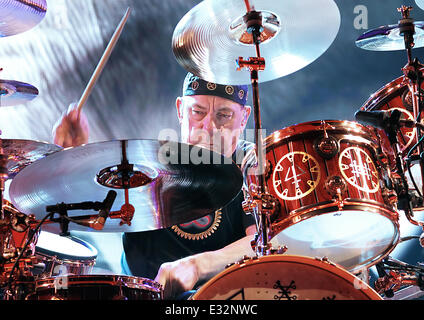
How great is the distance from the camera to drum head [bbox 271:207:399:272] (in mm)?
1961

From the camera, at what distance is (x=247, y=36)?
2.17 m

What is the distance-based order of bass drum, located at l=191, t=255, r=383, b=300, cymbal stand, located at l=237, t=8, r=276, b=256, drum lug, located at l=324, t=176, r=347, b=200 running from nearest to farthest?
bass drum, located at l=191, t=255, r=383, b=300, cymbal stand, located at l=237, t=8, r=276, b=256, drum lug, located at l=324, t=176, r=347, b=200

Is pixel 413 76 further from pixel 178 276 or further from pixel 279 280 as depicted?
pixel 178 276

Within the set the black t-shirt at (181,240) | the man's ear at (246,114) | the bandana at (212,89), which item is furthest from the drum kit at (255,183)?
the man's ear at (246,114)

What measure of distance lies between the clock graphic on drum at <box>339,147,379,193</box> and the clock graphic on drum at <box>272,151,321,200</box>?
10cm

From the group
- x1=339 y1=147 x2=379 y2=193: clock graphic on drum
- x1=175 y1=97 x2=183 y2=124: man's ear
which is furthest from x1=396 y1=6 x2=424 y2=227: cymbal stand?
x1=175 y1=97 x2=183 y2=124: man's ear

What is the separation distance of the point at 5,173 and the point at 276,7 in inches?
46.8

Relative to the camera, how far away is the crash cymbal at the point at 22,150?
1.71 metres

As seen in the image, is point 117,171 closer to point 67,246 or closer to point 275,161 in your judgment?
point 275,161

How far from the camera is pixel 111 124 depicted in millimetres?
3355

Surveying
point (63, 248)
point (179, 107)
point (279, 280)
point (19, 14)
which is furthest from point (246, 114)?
point (279, 280)

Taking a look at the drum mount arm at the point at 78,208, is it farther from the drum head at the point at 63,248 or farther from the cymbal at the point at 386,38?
the cymbal at the point at 386,38

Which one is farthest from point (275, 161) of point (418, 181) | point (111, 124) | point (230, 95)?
point (111, 124)

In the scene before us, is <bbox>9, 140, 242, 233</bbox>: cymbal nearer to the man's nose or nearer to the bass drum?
the bass drum
